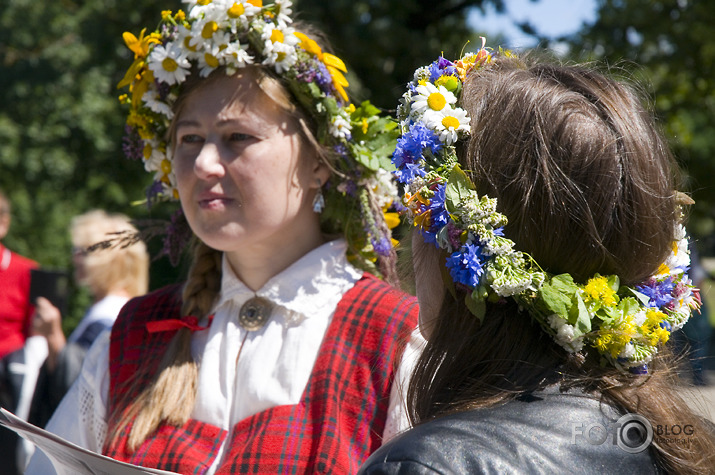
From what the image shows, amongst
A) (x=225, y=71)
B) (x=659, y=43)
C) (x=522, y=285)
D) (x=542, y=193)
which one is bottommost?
(x=522, y=285)

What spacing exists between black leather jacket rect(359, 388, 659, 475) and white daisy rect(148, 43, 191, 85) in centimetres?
140

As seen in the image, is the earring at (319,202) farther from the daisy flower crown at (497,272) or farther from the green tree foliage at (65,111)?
the green tree foliage at (65,111)

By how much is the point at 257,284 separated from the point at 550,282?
109cm

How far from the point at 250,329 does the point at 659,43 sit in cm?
695

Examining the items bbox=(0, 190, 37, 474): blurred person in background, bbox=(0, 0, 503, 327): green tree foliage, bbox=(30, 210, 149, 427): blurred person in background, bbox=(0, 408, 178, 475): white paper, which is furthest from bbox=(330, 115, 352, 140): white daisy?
bbox=(0, 0, 503, 327): green tree foliage

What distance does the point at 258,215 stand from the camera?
208 cm

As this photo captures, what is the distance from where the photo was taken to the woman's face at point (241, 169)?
81.7 inches

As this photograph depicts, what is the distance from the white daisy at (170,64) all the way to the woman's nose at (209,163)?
0.27 meters

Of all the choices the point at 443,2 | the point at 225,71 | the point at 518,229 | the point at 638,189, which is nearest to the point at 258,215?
the point at 225,71

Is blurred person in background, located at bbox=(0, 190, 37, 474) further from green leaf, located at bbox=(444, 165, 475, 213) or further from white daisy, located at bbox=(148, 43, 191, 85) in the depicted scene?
green leaf, located at bbox=(444, 165, 475, 213)

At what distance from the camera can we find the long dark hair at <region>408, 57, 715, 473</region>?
1.27 metres

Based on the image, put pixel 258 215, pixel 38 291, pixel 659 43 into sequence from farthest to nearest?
pixel 659 43 < pixel 38 291 < pixel 258 215

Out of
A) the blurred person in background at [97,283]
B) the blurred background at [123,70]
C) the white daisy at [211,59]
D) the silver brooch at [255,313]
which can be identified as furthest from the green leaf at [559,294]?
the blurred background at [123,70]

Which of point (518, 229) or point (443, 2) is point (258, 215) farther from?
point (443, 2)
